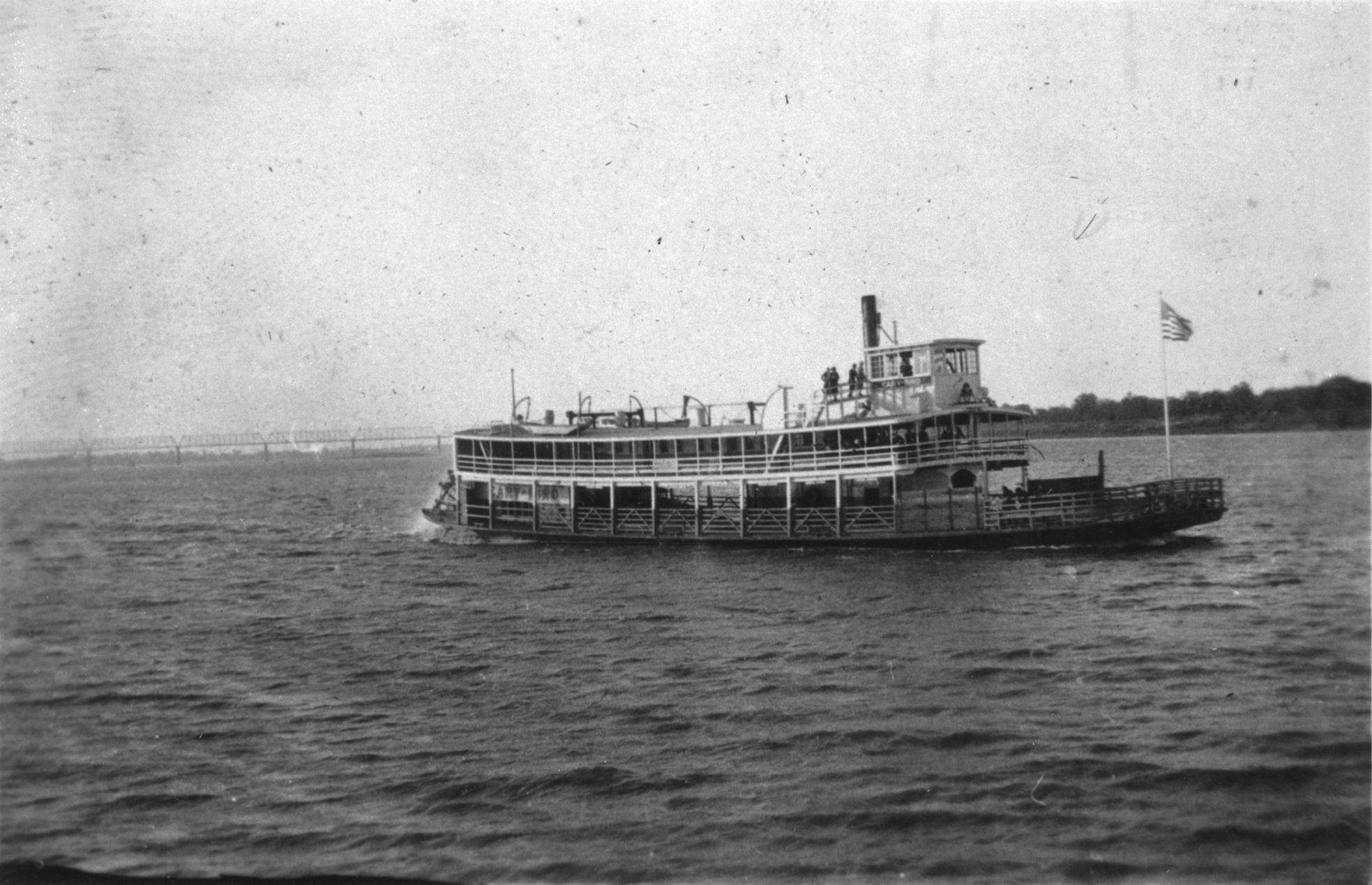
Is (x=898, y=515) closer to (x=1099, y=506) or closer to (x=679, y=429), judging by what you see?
(x=1099, y=506)

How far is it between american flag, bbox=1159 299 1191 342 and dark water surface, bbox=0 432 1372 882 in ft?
23.5

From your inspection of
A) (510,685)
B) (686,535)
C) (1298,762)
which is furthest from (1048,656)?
(686,535)

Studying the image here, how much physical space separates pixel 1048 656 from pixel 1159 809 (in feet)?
24.5

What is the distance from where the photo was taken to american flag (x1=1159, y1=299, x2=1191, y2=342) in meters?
26.5

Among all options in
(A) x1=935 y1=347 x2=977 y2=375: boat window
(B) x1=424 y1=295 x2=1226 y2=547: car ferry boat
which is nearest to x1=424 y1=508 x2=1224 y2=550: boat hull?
(B) x1=424 y1=295 x2=1226 y2=547: car ferry boat

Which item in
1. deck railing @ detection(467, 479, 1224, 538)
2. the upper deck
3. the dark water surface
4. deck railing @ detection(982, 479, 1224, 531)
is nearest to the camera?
the dark water surface

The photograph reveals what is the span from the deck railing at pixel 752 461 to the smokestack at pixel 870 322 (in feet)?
16.9

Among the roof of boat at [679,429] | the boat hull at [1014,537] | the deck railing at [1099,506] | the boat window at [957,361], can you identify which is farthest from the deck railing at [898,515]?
the boat window at [957,361]

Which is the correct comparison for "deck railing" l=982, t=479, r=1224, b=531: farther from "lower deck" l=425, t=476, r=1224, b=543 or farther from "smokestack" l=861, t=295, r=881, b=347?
"smokestack" l=861, t=295, r=881, b=347

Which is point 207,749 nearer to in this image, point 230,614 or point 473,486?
point 230,614

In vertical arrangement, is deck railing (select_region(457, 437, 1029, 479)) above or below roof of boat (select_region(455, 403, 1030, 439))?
below

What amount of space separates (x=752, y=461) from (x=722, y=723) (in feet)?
73.9

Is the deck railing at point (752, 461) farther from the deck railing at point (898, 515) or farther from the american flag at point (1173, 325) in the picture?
the american flag at point (1173, 325)

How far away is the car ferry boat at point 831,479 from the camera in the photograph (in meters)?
32.3
